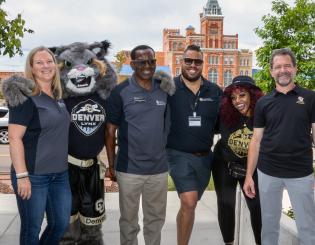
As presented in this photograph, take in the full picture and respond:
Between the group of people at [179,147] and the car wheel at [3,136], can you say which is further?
the car wheel at [3,136]

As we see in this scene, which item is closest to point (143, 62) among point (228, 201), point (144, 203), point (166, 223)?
point (144, 203)

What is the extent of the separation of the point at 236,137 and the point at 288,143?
67cm

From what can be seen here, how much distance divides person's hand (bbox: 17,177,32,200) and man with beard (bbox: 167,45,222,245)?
4.80 feet

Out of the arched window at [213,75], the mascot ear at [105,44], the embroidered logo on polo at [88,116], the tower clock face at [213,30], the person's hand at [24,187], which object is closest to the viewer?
the person's hand at [24,187]

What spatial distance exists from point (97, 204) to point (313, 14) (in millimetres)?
10247

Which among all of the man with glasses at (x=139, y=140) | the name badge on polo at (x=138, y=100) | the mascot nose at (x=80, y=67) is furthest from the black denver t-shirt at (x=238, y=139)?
the mascot nose at (x=80, y=67)

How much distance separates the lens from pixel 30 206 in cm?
309

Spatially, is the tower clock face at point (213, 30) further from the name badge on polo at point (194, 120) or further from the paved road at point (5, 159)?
the name badge on polo at point (194, 120)

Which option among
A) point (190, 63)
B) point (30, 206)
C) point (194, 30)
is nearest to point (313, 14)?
point (190, 63)

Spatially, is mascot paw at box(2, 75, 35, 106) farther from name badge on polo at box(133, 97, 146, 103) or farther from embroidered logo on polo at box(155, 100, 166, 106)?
embroidered logo on polo at box(155, 100, 166, 106)

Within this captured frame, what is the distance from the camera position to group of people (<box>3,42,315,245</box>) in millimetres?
3121

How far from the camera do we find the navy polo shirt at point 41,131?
119 inches

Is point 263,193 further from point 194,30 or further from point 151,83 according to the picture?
point 194,30

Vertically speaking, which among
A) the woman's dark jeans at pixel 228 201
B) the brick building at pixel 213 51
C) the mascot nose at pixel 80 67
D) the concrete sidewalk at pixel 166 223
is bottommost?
the concrete sidewalk at pixel 166 223
